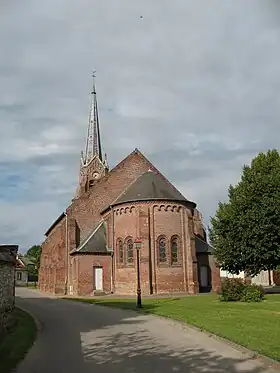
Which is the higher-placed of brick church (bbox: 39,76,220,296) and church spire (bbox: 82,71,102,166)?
church spire (bbox: 82,71,102,166)

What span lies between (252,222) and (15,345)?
83.5ft

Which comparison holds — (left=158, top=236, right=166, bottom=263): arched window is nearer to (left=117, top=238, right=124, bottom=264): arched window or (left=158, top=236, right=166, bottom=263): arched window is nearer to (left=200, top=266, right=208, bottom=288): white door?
(left=117, top=238, right=124, bottom=264): arched window

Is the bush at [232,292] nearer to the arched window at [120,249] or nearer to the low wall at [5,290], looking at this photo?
the arched window at [120,249]

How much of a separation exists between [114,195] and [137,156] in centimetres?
538

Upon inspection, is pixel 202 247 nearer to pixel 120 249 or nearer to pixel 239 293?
pixel 120 249

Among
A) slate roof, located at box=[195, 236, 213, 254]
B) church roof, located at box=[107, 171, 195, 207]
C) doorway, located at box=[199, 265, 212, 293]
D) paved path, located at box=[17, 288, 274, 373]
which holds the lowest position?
paved path, located at box=[17, 288, 274, 373]

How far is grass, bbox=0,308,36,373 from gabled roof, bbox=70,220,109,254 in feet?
94.1

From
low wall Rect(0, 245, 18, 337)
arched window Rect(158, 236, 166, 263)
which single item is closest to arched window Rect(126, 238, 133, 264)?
arched window Rect(158, 236, 166, 263)

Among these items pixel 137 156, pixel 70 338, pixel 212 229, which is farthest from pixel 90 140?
pixel 70 338

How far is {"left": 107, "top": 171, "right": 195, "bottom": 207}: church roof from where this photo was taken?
45.3 meters

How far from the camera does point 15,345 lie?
1325 centimetres

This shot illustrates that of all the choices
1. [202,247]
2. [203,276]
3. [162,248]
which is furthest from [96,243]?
[203,276]

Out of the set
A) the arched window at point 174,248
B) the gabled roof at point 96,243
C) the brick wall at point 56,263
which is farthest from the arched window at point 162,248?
the brick wall at point 56,263

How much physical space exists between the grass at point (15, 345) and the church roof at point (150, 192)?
27364mm
